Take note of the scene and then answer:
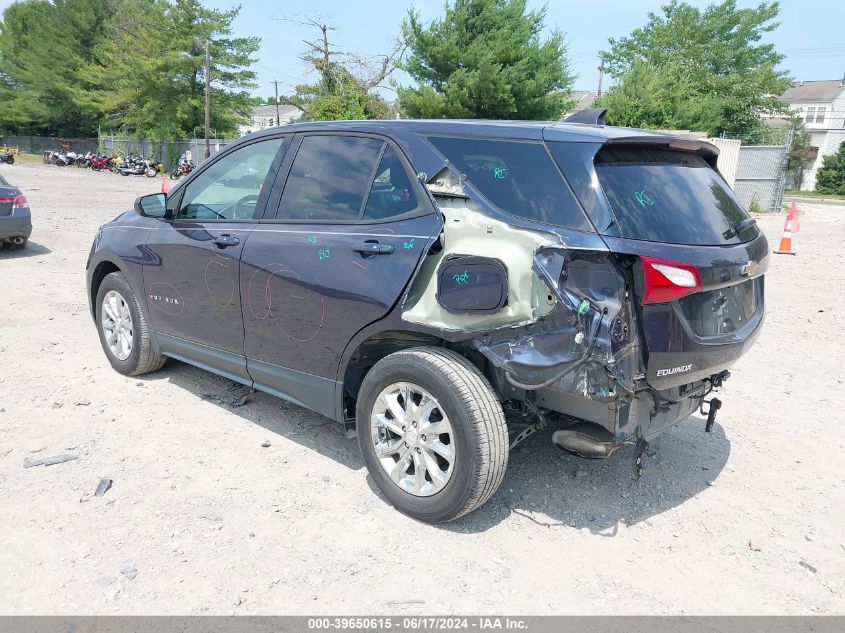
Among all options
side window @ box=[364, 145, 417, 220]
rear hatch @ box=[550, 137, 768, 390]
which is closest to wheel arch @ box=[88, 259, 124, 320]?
side window @ box=[364, 145, 417, 220]

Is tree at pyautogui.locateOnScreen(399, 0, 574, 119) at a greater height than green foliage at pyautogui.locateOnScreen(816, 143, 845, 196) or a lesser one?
greater

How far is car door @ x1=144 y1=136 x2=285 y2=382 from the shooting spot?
4102mm

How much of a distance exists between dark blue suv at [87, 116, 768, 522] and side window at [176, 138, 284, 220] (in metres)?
0.08

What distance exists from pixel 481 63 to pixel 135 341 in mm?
23977

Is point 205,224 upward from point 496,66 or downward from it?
downward

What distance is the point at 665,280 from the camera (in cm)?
277

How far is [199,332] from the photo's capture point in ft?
14.5

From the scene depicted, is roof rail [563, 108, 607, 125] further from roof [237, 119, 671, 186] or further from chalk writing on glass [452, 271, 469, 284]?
chalk writing on glass [452, 271, 469, 284]

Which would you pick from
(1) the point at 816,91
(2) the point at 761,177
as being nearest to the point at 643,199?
(2) the point at 761,177

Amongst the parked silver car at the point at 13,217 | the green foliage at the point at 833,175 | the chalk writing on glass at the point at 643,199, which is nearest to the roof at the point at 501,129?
the chalk writing on glass at the point at 643,199

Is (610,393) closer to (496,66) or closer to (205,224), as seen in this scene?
(205,224)

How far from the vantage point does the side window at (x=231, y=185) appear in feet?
13.6

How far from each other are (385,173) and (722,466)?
2.67 m

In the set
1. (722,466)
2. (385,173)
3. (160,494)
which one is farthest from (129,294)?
(722,466)
